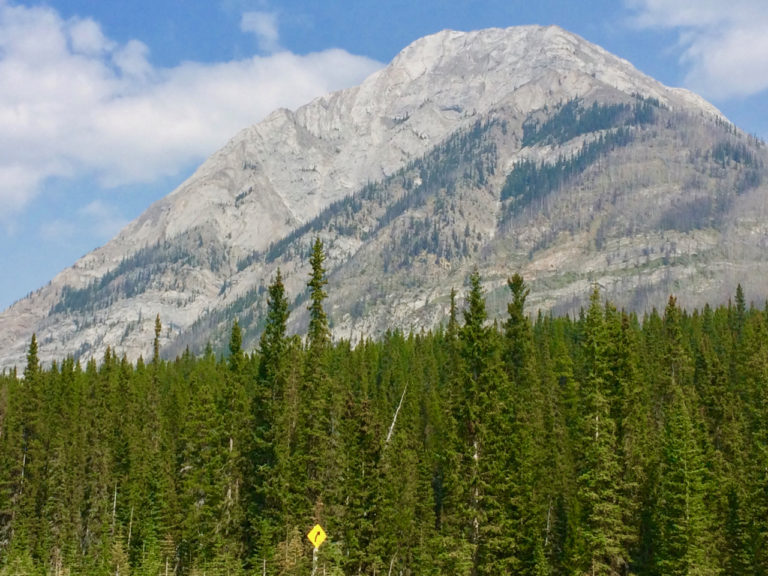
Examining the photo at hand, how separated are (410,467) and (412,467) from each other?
0.68 meters

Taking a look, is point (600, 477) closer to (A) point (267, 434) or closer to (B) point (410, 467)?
(A) point (267, 434)

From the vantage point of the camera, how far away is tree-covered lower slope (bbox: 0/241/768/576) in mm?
46281

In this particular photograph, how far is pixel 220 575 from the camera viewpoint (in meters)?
51.3

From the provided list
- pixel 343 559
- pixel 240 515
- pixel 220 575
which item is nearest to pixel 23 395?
pixel 240 515

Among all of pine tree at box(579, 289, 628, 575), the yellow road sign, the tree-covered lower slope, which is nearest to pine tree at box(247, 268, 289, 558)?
the tree-covered lower slope

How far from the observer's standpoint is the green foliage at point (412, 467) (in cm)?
4628

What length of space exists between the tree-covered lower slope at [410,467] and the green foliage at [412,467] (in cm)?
21

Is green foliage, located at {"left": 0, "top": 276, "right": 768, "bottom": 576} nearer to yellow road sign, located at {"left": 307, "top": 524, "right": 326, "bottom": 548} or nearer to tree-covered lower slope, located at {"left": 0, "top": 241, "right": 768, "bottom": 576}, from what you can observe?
tree-covered lower slope, located at {"left": 0, "top": 241, "right": 768, "bottom": 576}

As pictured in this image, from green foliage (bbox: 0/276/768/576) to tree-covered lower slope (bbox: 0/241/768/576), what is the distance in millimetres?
215

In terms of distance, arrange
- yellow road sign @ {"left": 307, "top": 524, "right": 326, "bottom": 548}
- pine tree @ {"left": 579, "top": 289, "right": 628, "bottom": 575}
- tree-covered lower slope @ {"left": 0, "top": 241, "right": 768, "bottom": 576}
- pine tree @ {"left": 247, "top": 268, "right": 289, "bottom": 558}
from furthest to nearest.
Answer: pine tree @ {"left": 247, "top": 268, "right": 289, "bottom": 558} < tree-covered lower slope @ {"left": 0, "top": 241, "right": 768, "bottom": 576} < pine tree @ {"left": 579, "top": 289, "right": 628, "bottom": 575} < yellow road sign @ {"left": 307, "top": 524, "right": 326, "bottom": 548}

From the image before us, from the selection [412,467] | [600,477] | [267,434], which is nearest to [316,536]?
[600,477]

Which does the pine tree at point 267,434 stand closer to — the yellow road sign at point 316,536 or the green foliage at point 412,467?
the green foliage at point 412,467

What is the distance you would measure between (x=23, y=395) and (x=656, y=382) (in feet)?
242

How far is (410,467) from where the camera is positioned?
74.3 metres
